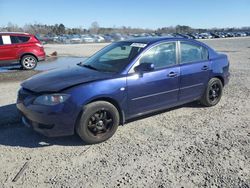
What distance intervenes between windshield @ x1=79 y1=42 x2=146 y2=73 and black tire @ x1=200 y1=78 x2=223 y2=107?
1945 mm

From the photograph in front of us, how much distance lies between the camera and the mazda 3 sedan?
4.05m

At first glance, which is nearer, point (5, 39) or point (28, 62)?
point (5, 39)

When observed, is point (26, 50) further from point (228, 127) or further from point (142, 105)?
point (228, 127)

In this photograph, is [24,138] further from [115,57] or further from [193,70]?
[193,70]

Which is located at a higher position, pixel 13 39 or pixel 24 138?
pixel 13 39

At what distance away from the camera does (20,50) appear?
12414mm

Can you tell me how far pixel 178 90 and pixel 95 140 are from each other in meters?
2.00

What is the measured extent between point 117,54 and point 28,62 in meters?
8.42

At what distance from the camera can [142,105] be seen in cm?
483

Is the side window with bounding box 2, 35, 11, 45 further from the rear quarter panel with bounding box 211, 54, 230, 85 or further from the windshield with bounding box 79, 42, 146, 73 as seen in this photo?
the rear quarter panel with bounding box 211, 54, 230, 85

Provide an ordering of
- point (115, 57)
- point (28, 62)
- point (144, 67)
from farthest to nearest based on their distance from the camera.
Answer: point (28, 62) → point (115, 57) → point (144, 67)

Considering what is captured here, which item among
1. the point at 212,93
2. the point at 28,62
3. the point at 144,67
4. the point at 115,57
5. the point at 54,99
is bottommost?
the point at 212,93

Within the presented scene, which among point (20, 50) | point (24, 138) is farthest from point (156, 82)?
point (20, 50)

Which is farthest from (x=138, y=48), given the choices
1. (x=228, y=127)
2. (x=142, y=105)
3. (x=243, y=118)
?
(x=243, y=118)
